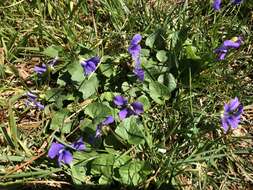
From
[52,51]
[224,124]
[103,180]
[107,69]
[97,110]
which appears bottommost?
[103,180]

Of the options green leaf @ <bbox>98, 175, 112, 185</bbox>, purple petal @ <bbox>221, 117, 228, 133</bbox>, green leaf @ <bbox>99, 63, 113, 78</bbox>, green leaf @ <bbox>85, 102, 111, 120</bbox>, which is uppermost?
green leaf @ <bbox>99, 63, 113, 78</bbox>

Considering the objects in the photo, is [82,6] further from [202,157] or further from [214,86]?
[202,157]

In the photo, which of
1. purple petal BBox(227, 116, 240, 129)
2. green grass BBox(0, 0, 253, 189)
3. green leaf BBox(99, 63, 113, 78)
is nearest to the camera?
purple petal BBox(227, 116, 240, 129)

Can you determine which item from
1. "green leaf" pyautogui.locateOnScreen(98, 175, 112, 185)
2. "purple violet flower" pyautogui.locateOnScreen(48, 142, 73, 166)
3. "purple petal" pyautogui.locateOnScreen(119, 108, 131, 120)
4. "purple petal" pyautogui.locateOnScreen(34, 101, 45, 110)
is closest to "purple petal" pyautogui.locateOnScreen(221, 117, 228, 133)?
"purple petal" pyautogui.locateOnScreen(119, 108, 131, 120)

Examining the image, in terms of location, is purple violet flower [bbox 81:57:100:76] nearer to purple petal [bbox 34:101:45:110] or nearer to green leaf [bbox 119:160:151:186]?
purple petal [bbox 34:101:45:110]

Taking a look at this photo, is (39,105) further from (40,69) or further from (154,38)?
(154,38)

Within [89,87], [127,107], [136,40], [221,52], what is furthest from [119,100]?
[221,52]

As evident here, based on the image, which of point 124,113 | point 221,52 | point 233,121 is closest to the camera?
point 233,121

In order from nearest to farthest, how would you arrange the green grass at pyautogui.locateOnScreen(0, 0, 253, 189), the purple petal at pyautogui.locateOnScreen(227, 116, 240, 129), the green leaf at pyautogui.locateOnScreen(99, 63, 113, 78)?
the purple petal at pyautogui.locateOnScreen(227, 116, 240, 129), the green grass at pyautogui.locateOnScreen(0, 0, 253, 189), the green leaf at pyautogui.locateOnScreen(99, 63, 113, 78)

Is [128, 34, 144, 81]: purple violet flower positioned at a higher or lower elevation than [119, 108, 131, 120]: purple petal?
higher
